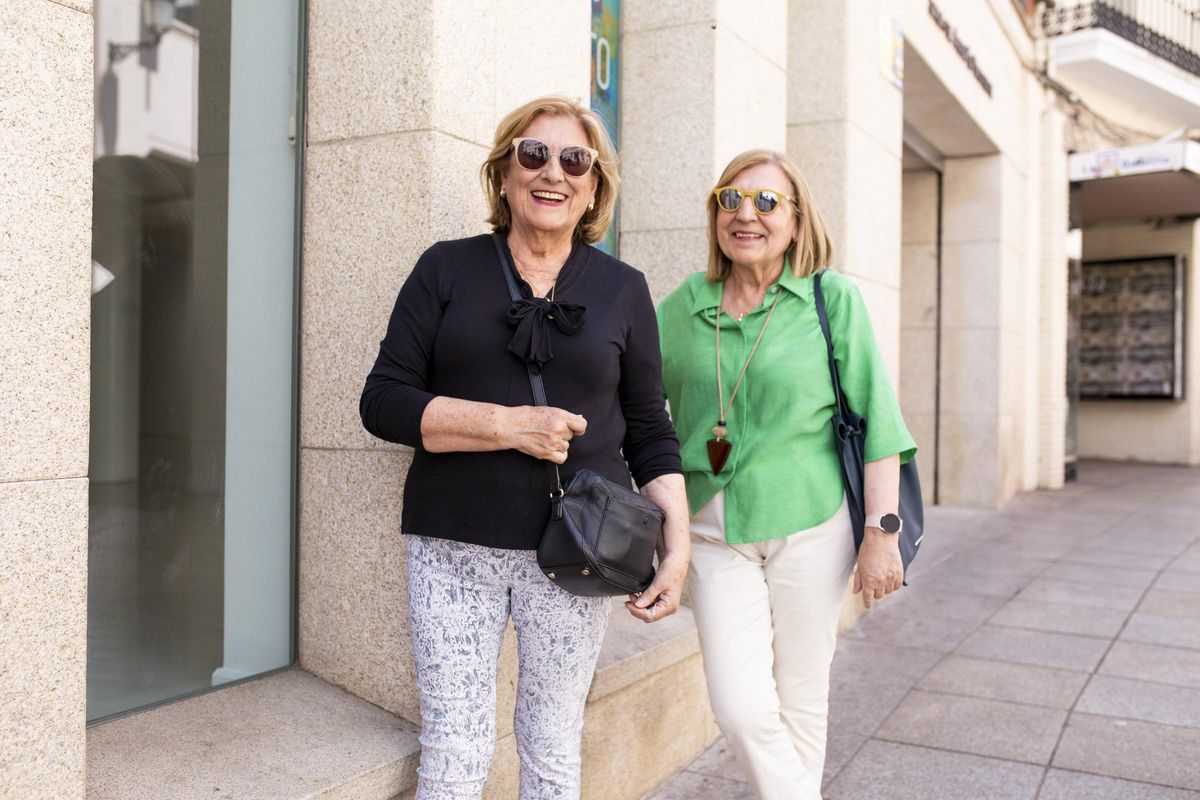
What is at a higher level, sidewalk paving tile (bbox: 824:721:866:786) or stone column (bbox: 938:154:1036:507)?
stone column (bbox: 938:154:1036:507)

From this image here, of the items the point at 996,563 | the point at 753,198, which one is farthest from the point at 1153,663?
the point at 753,198

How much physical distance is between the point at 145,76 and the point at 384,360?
4.19ft

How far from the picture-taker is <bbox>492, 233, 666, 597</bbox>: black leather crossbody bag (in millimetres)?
2225

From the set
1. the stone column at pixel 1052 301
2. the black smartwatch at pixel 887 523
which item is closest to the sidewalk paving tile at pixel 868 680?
the black smartwatch at pixel 887 523

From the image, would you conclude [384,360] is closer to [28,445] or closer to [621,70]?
[28,445]

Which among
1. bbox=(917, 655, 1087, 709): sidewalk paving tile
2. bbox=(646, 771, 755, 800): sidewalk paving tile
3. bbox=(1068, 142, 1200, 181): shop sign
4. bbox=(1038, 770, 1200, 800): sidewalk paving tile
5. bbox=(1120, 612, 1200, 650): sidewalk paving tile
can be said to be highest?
bbox=(1068, 142, 1200, 181): shop sign

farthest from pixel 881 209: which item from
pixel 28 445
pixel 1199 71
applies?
pixel 1199 71

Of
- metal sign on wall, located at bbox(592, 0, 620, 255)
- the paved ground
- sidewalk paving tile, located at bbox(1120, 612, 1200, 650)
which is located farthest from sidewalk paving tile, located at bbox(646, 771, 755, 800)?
sidewalk paving tile, located at bbox(1120, 612, 1200, 650)

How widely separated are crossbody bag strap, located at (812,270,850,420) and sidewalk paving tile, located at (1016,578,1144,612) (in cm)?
449

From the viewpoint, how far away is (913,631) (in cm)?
600

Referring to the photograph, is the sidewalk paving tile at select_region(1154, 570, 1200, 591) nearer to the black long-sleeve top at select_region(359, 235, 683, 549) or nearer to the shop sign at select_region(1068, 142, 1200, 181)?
the black long-sleeve top at select_region(359, 235, 683, 549)

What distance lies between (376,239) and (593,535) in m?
1.27

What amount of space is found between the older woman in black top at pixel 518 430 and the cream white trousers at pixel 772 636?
1.24 ft

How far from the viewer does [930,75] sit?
8.27m
